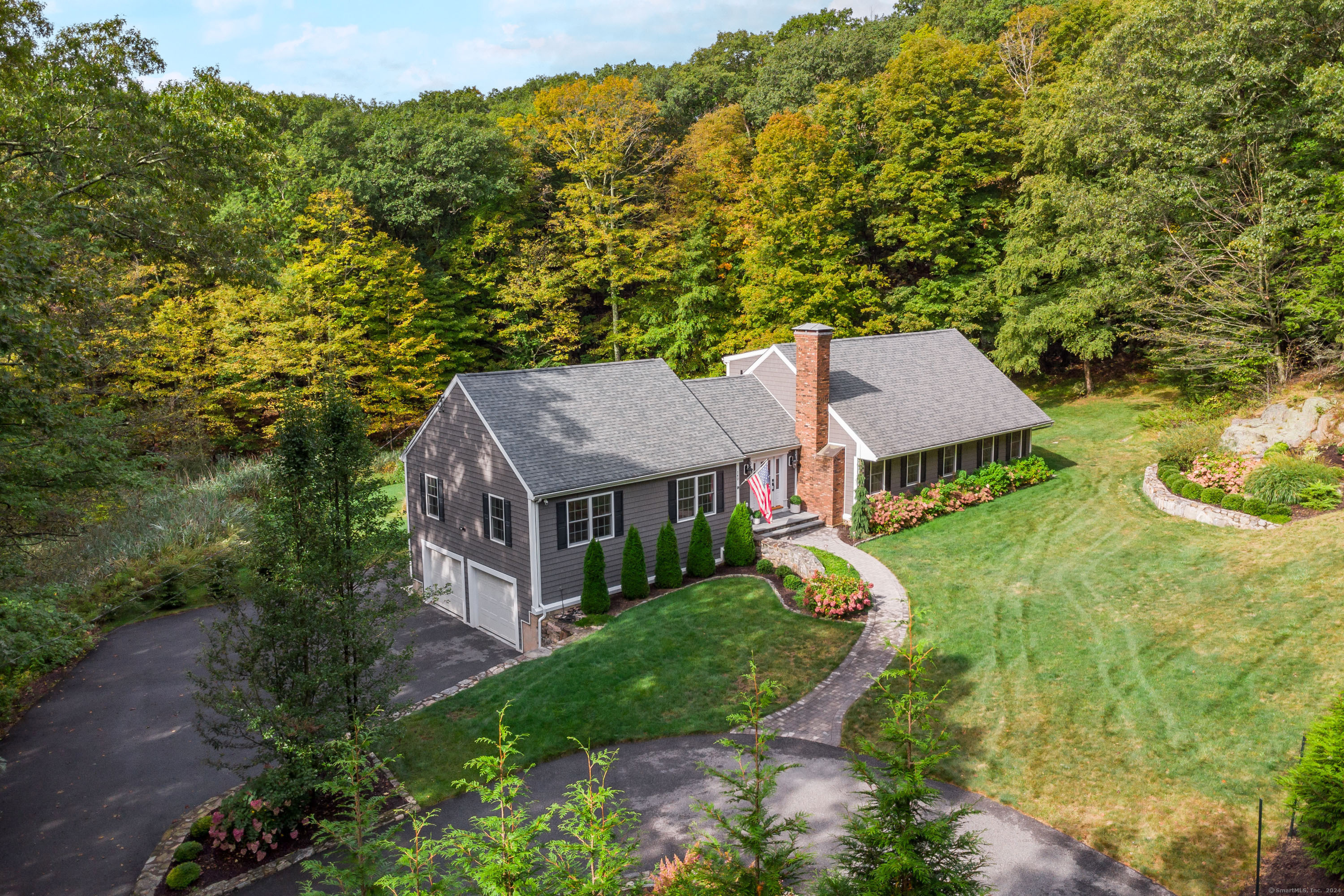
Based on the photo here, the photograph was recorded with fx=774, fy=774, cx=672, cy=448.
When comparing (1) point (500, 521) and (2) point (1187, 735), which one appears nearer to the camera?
(2) point (1187, 735)

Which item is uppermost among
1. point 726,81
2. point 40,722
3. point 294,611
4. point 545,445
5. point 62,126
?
point 726,81

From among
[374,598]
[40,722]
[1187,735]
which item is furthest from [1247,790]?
[40,722]

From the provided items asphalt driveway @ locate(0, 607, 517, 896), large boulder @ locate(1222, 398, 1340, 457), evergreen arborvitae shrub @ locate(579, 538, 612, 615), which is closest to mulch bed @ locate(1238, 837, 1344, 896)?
asphalt driveway @ locate(0, 607, 517, 896)

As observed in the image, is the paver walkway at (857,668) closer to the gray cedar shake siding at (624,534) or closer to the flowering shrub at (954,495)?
the flowering shrub at (954,495)

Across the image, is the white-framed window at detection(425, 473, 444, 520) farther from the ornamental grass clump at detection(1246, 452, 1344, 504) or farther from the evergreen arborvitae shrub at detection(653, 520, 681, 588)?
the ornamental grass clump at detection(1246, 452, 1344, 504)

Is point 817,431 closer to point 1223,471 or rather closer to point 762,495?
point 762,495

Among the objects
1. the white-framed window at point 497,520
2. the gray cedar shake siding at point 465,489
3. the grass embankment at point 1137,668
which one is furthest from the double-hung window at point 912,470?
the white-framed window at point 497,520

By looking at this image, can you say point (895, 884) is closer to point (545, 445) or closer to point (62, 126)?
point (545, 445)
